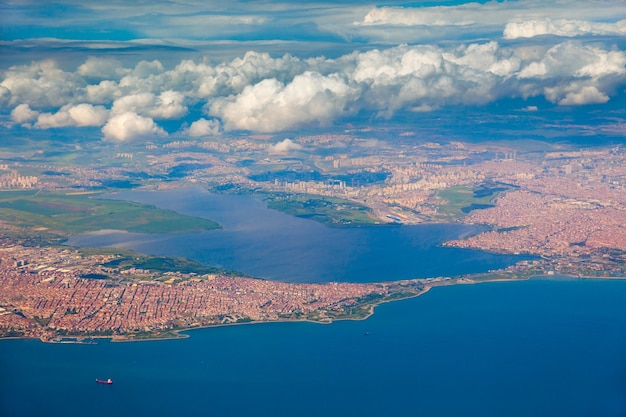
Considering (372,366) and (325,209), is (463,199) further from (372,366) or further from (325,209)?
(372,366)

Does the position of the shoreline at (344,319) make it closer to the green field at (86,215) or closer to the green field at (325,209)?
the green field at (325,209)

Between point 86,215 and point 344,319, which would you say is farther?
point 86,215

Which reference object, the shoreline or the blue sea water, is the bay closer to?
the shoreline

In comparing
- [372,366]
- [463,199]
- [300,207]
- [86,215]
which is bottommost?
[300,207]

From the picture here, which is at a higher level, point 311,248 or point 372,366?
point 372,366

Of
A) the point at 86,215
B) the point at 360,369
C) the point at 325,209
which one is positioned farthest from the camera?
the point at 325,209

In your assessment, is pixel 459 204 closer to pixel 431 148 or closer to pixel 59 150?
pixel 431 148

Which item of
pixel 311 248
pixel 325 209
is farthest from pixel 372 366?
pixel 325 209

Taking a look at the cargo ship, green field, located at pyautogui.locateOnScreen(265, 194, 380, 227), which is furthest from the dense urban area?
the cargo ship
